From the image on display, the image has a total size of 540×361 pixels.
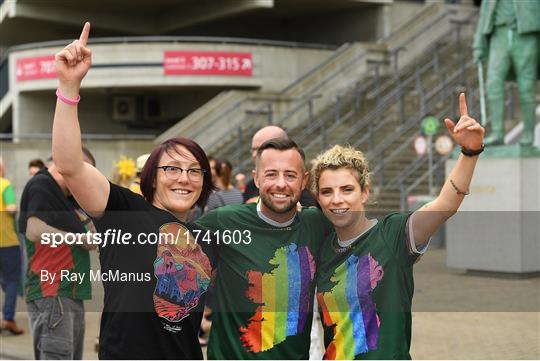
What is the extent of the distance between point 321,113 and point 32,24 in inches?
544

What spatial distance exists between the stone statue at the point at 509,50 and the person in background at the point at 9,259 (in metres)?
6.84

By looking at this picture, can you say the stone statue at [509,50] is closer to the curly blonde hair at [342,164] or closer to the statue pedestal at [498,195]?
the statue pedestal at [498,195]

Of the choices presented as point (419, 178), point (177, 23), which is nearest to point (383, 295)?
point (419, 178)

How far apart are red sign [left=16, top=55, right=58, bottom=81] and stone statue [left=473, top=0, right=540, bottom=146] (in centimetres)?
1967

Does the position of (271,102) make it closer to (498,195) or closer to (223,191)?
(498,195)

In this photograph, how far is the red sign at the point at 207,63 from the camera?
28.4 meters

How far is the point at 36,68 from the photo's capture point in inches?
1168

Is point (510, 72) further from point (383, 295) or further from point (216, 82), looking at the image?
point (216, 82)

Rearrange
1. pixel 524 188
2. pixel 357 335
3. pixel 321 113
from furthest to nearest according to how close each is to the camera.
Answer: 1. pixel 321 113
2. pixel 524 188
3. pixel 357 335

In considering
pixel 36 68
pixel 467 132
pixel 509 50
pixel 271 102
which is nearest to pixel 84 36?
pixel 467 132

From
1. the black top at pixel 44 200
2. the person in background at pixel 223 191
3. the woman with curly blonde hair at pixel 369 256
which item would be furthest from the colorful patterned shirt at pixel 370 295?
the person in background at pixel 223 191

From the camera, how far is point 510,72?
12383 millimetres

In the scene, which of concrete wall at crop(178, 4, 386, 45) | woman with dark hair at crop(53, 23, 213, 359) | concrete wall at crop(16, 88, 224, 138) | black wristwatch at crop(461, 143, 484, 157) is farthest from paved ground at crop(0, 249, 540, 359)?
concrete wall at crop(178, 4, 386, 45)

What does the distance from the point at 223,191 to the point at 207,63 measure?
2023cm
